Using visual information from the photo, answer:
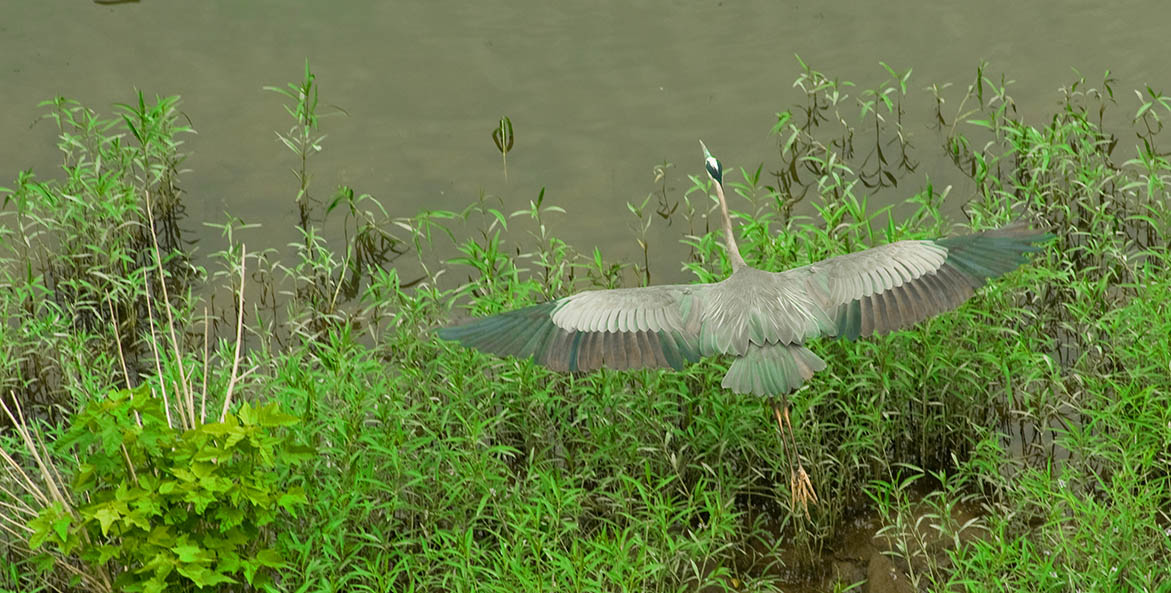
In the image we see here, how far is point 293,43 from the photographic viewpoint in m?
8.38

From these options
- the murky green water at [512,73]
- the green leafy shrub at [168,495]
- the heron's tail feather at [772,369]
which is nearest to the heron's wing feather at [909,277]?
the heron's tail feather at [772,369]

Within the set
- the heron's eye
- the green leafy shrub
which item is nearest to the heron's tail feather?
the heron's eye

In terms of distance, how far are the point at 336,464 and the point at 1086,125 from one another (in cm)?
363

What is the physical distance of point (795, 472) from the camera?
537cm

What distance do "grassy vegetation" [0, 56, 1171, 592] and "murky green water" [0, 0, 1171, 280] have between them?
1.34 feet

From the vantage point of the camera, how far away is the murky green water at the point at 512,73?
758 cm

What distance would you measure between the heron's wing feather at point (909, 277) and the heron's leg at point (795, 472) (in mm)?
360

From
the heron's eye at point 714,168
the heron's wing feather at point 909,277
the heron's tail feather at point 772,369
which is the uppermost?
the heron's eye at point 714,168

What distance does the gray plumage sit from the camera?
5305 mm

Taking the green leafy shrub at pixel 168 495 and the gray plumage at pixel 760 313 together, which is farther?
the gray plumage at pixel 760 313

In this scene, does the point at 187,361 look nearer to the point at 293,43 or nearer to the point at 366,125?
the point at 366,125

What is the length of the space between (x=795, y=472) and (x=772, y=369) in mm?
401

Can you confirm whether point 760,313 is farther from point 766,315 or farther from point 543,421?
point 543,421

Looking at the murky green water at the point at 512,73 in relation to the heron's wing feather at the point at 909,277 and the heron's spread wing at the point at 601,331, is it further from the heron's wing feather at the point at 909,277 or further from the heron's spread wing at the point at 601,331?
the heron's wing feather at the point at 909,277
